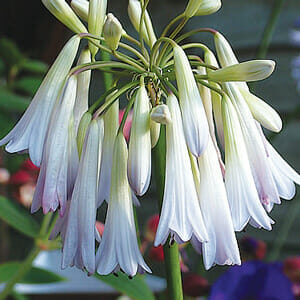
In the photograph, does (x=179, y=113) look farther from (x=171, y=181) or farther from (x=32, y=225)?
(x=32, y=225)

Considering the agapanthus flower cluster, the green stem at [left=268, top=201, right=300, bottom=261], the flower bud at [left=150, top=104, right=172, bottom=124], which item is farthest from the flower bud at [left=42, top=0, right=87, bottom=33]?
the green stem at [left=268, top=201, right=300, bottom=261]

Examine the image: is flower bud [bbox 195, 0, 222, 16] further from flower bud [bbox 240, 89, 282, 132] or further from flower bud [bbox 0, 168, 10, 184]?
flower bud [bbox 0, 168, 10, 184]

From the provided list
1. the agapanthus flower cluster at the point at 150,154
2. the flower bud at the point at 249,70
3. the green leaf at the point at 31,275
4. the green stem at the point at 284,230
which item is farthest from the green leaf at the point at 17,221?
the green stem at the point at 284,230

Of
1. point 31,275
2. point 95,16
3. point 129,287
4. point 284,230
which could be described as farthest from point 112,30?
point 284,230

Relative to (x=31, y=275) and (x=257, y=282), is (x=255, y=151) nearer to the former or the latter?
(x=257, y=282)

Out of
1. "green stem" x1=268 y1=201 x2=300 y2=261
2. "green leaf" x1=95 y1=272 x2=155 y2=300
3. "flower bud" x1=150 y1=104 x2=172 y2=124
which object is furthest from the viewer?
"green stem" x1=268 y1=201 x2=300 y2=261

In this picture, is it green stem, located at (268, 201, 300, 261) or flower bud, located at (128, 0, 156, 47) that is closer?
flower bud, located at (128, 0, 156, 47)
